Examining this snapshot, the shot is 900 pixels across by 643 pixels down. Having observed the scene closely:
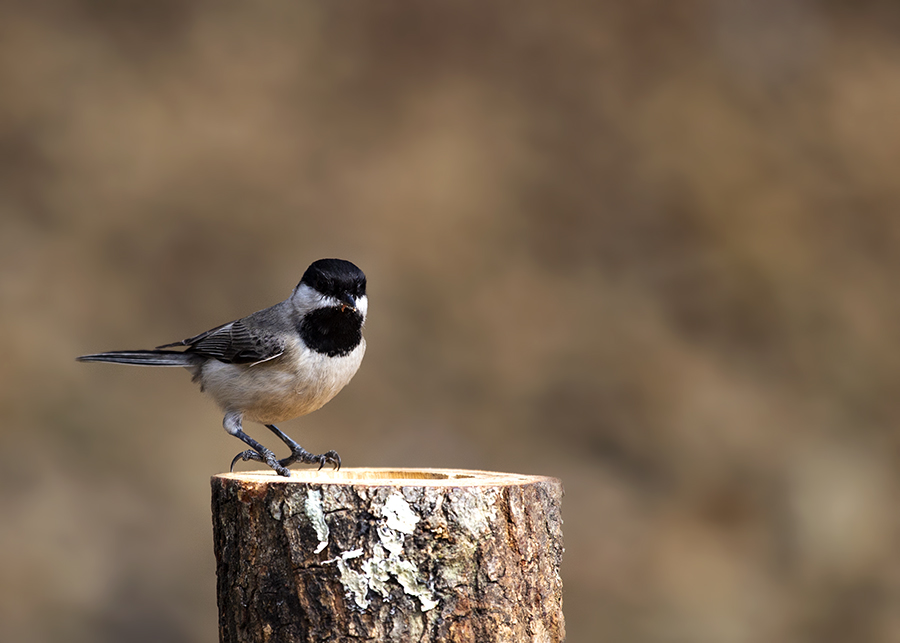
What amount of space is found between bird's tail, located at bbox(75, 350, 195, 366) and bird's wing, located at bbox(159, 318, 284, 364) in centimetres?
5

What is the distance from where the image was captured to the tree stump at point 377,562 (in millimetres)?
2365

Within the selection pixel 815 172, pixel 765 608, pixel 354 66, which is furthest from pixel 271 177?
pixel 765 608

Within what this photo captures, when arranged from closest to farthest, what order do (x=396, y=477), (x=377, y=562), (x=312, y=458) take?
(x=377, y=562)
(x=396, y=477)
(x=312, y=458)

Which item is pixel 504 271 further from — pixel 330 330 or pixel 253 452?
pixel 253 452

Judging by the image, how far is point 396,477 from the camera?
295 centimetres

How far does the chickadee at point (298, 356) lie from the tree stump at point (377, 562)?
711 millimetres

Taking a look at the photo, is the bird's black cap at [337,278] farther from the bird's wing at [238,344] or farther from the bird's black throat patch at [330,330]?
the bird's wing at [238,344]

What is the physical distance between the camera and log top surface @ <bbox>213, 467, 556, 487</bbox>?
98.7 inches

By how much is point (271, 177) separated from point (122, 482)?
2.68 meters

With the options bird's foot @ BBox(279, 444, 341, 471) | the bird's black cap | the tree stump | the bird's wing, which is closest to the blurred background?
the bird's wing

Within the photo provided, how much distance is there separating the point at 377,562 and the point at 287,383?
3.54ft

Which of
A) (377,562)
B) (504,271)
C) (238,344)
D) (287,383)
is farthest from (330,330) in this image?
(504,271)

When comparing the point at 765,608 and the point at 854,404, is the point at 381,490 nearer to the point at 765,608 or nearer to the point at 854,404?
the point at 765,608

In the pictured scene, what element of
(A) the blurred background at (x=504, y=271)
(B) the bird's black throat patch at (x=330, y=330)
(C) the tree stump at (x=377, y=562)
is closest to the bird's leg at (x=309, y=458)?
(B) the bird's black throat patch at (x=330, y=330)
